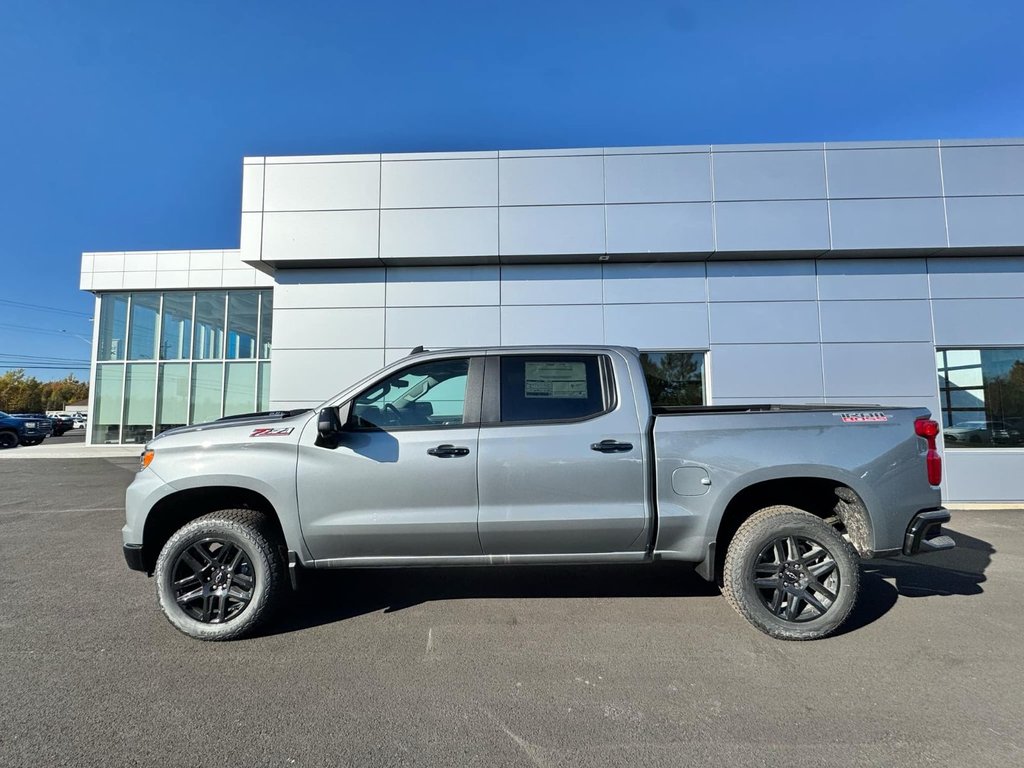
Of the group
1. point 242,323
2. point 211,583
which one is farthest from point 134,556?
point 242,323

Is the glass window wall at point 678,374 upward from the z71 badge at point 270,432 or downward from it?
upward

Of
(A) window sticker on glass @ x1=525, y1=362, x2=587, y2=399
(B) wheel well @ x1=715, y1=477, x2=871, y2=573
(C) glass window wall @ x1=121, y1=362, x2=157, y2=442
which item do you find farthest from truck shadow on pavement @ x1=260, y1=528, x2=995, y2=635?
(C) glass window wall @ x1=121, y1=362, x2=157, y2=442

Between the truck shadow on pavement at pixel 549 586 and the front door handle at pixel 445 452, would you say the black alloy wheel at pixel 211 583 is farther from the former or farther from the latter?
the front door handle at pixel 445 452

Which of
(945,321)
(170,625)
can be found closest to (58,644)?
(170,625)

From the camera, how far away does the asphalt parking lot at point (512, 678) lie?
2.39 metres

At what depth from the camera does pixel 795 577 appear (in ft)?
11.4

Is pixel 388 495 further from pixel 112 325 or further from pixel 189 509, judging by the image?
pixel 112 325

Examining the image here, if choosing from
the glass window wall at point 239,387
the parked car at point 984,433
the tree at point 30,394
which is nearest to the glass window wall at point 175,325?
the glass window wall at point 239,387

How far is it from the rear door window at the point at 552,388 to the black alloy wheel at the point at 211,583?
2.15 metres

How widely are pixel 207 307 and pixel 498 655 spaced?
20042 mm

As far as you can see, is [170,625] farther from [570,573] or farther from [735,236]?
[735,236]

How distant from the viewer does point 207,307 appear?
19.0 m

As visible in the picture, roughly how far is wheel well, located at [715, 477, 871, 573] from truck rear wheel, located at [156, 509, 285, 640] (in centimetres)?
320

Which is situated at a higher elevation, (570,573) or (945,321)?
(945,321)
